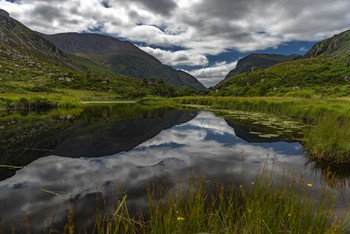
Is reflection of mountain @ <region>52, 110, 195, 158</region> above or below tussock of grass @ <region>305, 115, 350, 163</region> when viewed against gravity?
below

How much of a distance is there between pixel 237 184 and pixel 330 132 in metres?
6.24

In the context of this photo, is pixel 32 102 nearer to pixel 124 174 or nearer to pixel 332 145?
pixel 124 174

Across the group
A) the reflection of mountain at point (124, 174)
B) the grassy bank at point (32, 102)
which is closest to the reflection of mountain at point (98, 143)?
the reflection of mountain at point (124, 174)

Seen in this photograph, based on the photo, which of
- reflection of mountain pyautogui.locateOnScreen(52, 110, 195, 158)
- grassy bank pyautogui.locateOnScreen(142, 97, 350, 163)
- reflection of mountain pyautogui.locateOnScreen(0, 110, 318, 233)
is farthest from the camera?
reflection of mountain pyautogui.locateOnScreen(52, 110, 195, 158)

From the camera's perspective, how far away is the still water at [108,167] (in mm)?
6531

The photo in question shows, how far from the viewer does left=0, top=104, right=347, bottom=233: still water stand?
6.53 meters

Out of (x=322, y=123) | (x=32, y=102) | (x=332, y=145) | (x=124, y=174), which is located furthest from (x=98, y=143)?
(x=32, y=102)

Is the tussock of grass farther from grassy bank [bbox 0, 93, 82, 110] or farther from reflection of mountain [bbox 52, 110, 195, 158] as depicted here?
grassy bank [bbox 0, 93, 82, 110]

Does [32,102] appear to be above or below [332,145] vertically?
below

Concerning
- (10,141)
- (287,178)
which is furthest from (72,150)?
(287,178)

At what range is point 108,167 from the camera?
10406mm

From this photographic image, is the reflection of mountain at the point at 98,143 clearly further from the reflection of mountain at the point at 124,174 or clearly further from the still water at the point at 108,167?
the reflection of mountain at the point at 124,174

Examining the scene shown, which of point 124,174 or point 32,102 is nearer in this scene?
point 124,174

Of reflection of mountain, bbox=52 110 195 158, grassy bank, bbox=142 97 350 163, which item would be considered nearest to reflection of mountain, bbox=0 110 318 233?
reflection of mountain, bbox=52 110 195 158
